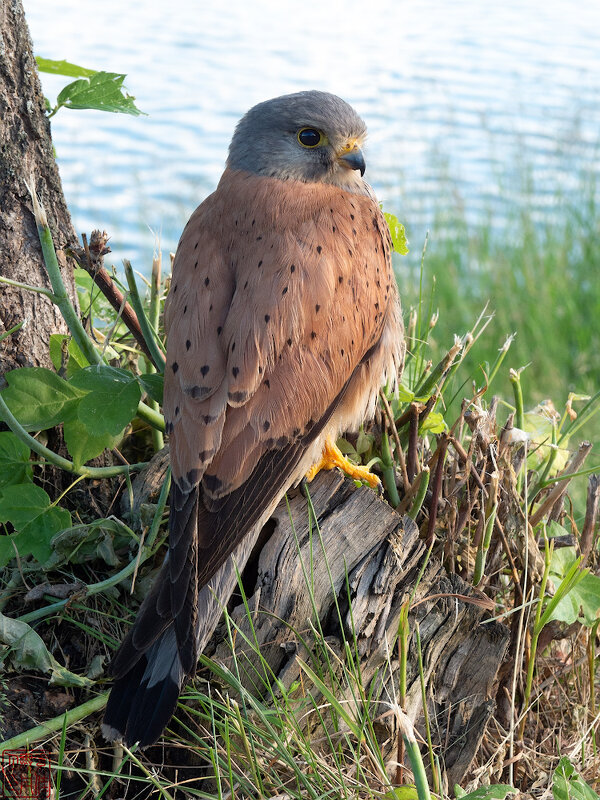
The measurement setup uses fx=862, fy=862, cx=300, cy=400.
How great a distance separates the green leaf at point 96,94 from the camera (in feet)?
8.50

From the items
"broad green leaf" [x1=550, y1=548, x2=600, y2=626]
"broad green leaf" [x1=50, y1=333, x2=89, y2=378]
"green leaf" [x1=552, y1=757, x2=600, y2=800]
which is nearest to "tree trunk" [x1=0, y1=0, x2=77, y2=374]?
"broad green leaf" [x1=50, y1=333, x2=89, y2=378]

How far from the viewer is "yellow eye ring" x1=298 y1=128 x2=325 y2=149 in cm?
283

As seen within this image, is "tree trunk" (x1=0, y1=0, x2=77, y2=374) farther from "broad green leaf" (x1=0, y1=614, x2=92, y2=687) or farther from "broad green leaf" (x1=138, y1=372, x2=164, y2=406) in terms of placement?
"broad green leaf" (x1=0, y1=614, x2=92, y2=687)

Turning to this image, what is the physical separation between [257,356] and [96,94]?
981mm

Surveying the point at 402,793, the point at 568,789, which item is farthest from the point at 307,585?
the point at 568,789

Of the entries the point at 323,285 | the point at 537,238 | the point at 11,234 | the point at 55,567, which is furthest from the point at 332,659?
the point at 537,238

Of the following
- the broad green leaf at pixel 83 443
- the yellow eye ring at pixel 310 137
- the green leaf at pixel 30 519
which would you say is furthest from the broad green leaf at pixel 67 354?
the yellow eye ring at pixel 310 137

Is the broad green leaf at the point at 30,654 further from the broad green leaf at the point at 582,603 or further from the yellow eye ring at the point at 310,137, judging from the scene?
the yellow eye ring at the point at 310,137

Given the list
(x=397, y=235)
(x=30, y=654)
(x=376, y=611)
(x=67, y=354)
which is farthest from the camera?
(x=397, y=235)

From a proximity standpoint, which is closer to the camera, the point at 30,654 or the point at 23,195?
the point at 30,654

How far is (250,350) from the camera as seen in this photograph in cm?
234

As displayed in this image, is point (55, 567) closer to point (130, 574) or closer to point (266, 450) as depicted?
point (130, 574)
